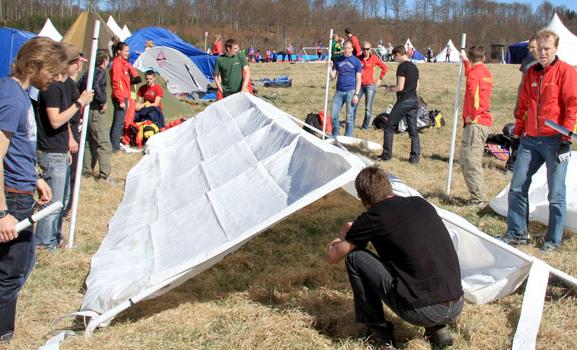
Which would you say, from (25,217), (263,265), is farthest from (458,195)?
(25,217)

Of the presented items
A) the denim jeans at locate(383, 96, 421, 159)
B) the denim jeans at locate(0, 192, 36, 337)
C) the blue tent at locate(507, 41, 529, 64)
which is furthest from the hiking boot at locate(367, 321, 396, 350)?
the blue tent at locate(507, 41, 529, 64)

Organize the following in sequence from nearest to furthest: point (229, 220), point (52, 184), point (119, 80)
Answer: point (229, 220) < point (52, 184) < point (119, 80)

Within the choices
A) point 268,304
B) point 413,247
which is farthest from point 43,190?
point 413,247

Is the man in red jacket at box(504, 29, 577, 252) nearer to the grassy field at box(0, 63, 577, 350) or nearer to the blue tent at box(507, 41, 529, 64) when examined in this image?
the grassy field at box(0, 63, 577, 350)

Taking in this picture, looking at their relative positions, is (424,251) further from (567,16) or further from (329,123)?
(567,16)

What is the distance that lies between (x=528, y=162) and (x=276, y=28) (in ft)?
240

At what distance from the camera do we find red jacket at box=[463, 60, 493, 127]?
649cm

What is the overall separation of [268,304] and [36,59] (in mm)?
2106

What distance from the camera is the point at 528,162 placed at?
5098mm

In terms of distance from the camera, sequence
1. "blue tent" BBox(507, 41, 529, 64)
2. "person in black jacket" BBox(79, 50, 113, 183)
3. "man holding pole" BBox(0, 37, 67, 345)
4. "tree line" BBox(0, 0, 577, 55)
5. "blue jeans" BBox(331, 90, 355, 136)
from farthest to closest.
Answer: "tree line" BBox(0, 0, 577, 55) < "blue tent" BBox(507, 41, 529, 64) < "blue jeans" BBox(331, 90, 355, 136) < "person in black jacket" BBox(79, 50, 113, 183) < "man holding pole" BBox(0, 37, 67, 345)

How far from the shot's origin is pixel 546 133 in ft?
16.0

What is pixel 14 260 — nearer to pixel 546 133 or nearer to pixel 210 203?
pixel 210 203

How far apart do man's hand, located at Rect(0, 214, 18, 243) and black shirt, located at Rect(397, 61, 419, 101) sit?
262 inches

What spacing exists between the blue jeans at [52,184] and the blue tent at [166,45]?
47.5 feet
